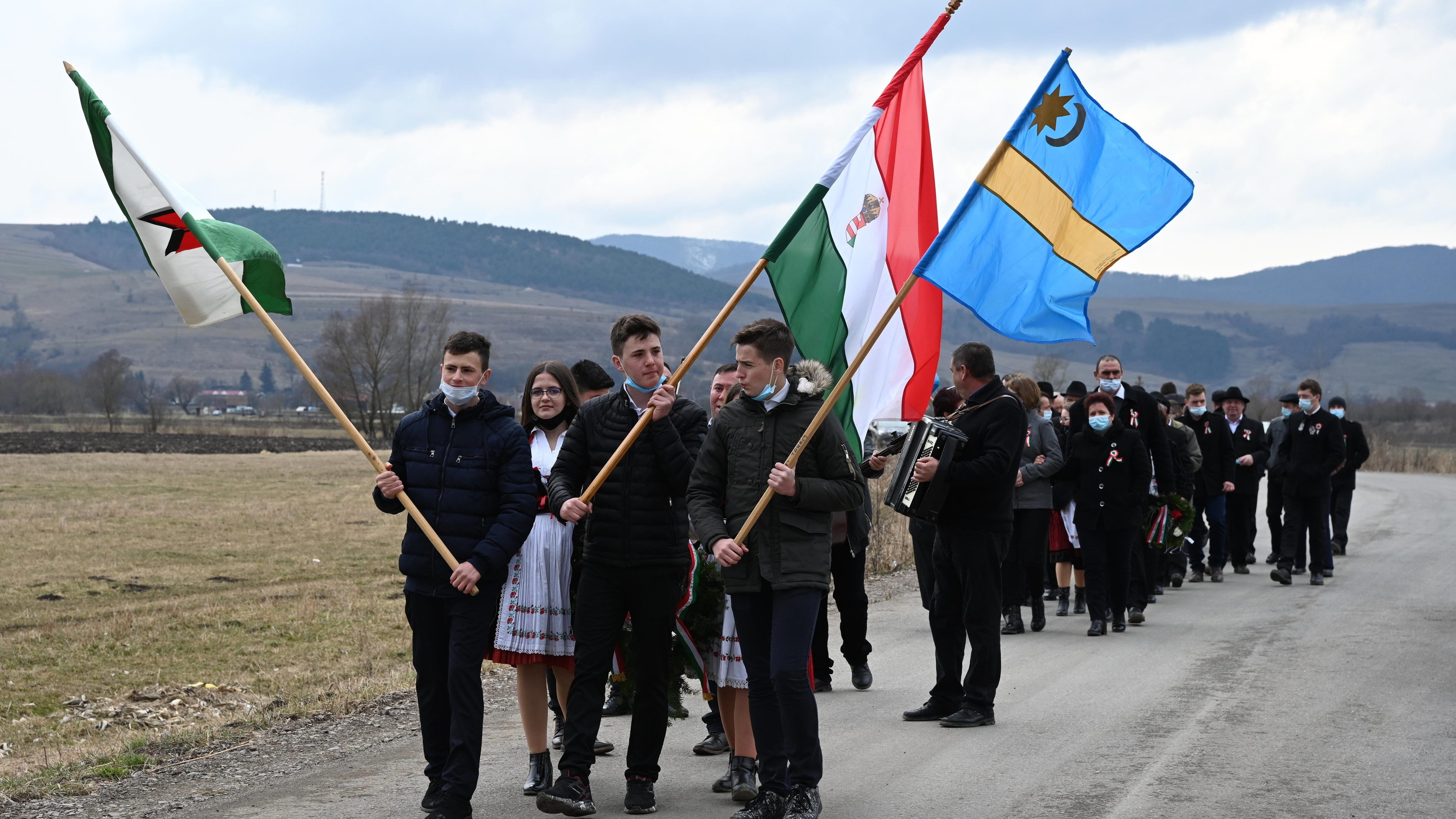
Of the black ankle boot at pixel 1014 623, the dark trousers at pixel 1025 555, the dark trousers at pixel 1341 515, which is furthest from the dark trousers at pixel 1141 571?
the dark trousers at pixel 1341 515

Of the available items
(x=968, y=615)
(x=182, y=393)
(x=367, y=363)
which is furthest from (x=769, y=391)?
(x=182, y=393)

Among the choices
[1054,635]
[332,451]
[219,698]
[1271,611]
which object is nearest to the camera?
[219,698]

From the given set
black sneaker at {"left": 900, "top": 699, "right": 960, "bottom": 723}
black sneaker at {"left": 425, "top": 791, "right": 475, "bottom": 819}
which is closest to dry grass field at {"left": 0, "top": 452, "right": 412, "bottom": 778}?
black sneaker at {"left": 425, "top": 791, "right": 475, "bottom": 819}

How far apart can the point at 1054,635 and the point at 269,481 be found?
27733 mm

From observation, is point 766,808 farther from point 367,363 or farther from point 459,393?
A: point 367,363

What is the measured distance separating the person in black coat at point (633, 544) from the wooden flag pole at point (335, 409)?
1.75 ft

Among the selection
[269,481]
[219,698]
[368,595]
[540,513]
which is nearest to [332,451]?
[269,481]

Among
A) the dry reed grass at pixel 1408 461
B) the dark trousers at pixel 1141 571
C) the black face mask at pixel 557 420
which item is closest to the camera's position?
the black face mask at pixel 557 420

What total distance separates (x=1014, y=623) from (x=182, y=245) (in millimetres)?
7134

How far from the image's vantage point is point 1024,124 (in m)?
7.14

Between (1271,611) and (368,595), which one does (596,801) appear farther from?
(368,595)

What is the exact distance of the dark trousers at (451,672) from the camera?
5727 millimetres

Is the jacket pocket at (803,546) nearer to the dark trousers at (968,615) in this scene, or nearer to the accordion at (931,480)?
the accordion at (931,480)

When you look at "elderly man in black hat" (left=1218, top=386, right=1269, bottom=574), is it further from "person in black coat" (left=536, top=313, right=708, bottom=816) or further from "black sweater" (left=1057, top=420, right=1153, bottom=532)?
"person in black coat" (left=536, top=313, right=708, bottom=816)
